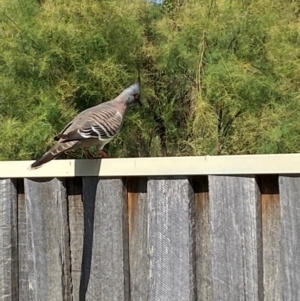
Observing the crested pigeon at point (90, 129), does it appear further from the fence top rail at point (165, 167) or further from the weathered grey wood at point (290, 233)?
the weathered grey wood at point (290, 233)

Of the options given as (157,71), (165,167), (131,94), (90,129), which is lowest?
(165,167)

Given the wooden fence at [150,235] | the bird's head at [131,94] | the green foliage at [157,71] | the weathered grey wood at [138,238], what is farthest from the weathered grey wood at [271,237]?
the green foliage at [157,71]

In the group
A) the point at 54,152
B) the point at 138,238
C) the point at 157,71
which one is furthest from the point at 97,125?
the point at 157,71

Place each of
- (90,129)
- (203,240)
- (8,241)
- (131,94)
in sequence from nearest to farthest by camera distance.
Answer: (203,240) → (8,241) → (90,129) → (131,94)

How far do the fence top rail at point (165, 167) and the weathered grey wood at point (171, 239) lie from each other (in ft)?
0.12

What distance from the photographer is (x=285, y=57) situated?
270 centimetres

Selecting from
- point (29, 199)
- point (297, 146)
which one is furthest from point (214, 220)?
point (297, 146)

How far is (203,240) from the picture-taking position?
5.19ft

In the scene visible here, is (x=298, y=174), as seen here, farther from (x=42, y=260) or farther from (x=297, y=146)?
(x=297, y=146)

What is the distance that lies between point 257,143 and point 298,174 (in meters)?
1.22

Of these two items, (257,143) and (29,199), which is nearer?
(29,199)

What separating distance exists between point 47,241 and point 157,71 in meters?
1.44

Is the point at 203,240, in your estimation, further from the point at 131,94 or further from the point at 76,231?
the point at 131,94

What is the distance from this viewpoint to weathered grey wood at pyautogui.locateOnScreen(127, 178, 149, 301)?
1655 mm
